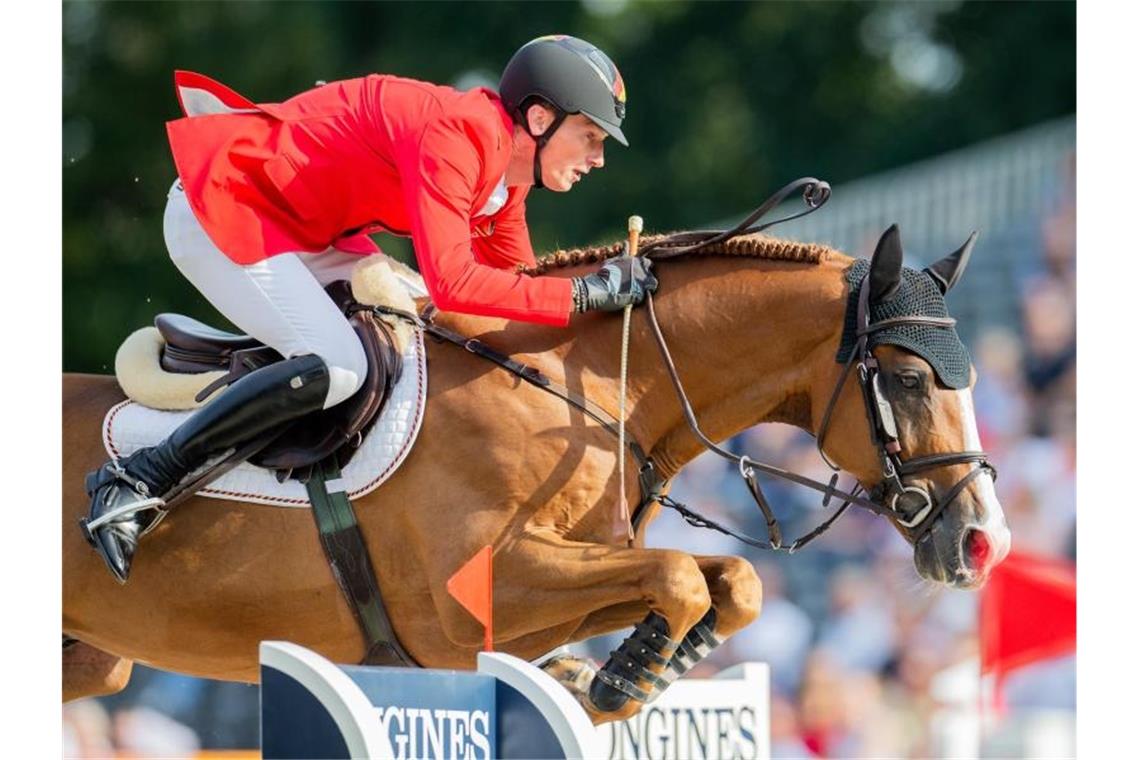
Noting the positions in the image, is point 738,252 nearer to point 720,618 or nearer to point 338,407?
point 720,618

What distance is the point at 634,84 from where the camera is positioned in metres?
15.0

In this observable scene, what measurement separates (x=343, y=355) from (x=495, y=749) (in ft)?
3.80

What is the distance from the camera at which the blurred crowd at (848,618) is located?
7887 millimetres

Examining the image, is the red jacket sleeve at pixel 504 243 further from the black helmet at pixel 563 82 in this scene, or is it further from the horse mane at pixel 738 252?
the black helmet at pixel 563 82

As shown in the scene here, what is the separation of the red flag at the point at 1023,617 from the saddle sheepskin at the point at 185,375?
351 cm

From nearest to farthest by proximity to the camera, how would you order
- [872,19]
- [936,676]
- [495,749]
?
[495,749], [936,676], [872,19]

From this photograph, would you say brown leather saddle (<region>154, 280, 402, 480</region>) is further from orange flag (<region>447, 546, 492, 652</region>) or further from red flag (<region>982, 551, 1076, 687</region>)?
red flag (<region>982, 551, 1076, 687</region>)

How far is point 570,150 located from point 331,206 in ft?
2.07

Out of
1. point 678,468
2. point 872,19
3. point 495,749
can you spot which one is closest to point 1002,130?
point 872,19

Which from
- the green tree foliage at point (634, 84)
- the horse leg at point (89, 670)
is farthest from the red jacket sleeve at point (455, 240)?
the green tree foliage at point (634, 84)

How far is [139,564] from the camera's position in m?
4.43

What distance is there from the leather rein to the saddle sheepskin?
4 centimetres

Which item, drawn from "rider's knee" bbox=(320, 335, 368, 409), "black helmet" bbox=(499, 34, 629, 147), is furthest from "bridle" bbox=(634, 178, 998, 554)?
"rider's knee" bbox=(320, 335, 368, 409)

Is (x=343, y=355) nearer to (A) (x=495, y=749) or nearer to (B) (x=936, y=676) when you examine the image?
(A) (x=495, y=749)
